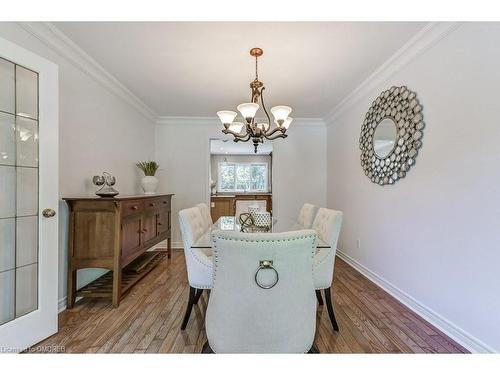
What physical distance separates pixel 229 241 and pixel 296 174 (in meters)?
3.64

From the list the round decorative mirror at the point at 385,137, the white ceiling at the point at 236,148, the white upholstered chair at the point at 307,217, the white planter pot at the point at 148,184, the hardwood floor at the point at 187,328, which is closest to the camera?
the hardwood floor at the point at 187,328

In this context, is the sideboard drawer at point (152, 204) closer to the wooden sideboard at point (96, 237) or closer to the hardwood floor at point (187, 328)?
the wooden sideboard at point (96, 237)

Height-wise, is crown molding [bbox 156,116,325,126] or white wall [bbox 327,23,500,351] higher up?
crown molding [bbox 156,116,325,126]

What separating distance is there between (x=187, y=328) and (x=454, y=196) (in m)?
2.26

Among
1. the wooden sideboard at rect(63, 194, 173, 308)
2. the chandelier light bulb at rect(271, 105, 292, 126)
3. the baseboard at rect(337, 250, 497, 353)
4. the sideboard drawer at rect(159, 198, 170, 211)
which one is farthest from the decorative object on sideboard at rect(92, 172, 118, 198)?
the baseboard at rect(337, 250, 497, 353)

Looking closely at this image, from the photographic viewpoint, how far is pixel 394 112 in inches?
93.3

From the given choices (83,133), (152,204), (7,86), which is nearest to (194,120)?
(152,204)

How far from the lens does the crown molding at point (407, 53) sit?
1.82m

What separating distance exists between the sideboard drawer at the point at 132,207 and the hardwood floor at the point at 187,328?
86cm

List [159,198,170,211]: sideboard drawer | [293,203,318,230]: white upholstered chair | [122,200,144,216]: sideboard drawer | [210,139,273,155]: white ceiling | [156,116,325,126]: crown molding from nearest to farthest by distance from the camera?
[122,200,144,216]: sideboard drawer
[293,203,318,230]: white upholstered chair
[159,198,170,211]: sideboard drawer
[156,116,325,126]: crown molding
[210,139,273,155]: white ceiling

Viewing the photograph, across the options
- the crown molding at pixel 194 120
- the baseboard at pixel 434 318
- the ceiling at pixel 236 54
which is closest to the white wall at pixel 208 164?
the crown molding at pixel 194 120

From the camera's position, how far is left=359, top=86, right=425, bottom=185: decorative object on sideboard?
2109 mm

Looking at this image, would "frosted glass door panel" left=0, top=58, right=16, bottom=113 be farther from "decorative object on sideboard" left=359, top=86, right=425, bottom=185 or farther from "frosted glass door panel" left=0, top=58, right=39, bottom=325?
"decorative object on sideboard" left=359, top=86, right=425, bottom=185

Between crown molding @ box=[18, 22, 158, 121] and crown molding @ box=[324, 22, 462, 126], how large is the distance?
9.79 feet
